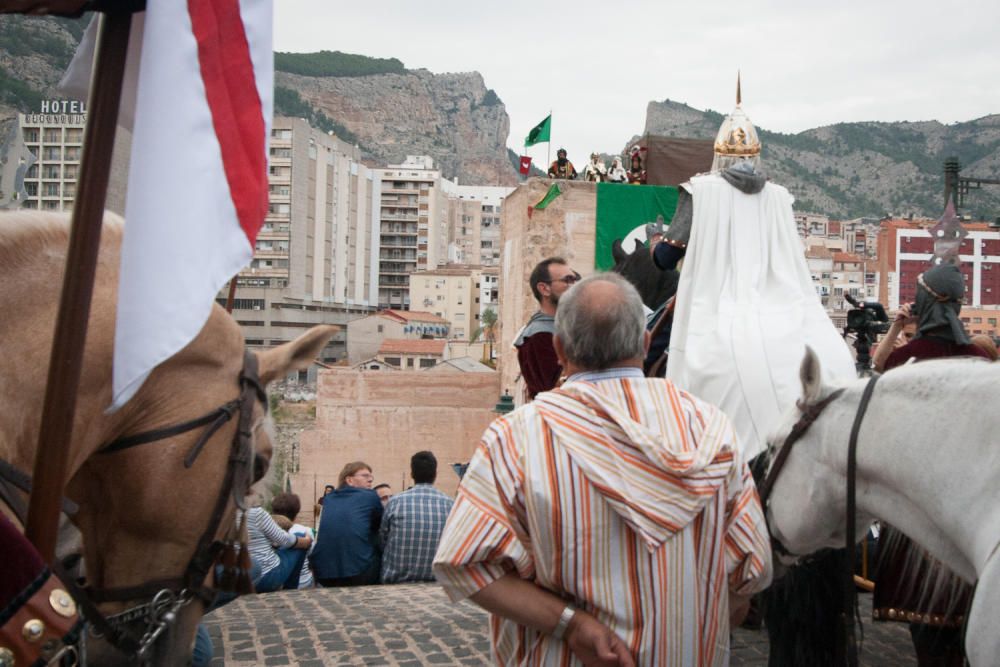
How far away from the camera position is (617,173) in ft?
76.7

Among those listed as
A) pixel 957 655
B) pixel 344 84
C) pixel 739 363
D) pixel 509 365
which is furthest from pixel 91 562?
pixel 344 84

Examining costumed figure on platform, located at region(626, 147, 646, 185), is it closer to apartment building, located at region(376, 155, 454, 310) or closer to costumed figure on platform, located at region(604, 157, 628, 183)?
costumed figure on platform, located at region(604, 157, 628, 183)

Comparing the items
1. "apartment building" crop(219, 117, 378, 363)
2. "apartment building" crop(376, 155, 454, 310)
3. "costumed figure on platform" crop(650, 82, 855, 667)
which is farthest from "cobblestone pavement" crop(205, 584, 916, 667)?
"apartment building" crop(376, 155, 454, 310)

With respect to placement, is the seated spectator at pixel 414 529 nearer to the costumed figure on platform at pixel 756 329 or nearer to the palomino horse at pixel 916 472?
the costumed figure on platform at pixel 756 329

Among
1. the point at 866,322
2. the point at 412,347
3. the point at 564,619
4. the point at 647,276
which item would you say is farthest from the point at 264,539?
Result: the point at 412,347

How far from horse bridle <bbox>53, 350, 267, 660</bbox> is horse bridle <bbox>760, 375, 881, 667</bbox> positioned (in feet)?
5.92

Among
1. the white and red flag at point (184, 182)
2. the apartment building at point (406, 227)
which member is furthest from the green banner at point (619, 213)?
the apartment building at point (406, 227)

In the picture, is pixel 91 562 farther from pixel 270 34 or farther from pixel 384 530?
pixel 384 530

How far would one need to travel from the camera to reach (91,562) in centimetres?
240

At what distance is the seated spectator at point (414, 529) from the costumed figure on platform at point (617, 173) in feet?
51.9

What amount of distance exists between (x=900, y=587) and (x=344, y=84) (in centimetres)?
20520

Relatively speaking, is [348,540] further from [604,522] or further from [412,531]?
[604,522]

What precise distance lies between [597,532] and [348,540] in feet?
21.2

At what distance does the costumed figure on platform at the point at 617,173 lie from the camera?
75.9 ft
